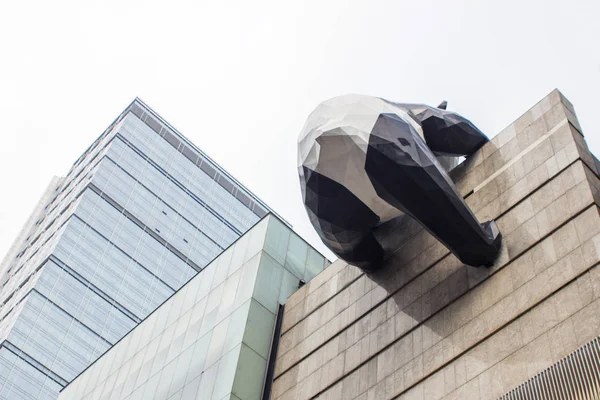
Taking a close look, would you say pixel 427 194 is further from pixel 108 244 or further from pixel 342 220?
pixel 108 244

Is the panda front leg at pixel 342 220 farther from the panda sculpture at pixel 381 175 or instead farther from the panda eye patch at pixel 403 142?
the panda eye patch at pixel 403 142

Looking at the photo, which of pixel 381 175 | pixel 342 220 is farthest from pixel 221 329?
pixel 381 175

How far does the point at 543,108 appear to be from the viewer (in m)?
19.4

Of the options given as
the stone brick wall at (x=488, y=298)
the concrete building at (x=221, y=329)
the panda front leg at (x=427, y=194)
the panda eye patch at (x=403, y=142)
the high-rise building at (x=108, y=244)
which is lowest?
the high-rise building at (x=108, y=244)

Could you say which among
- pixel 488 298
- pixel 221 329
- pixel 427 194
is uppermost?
pixel 427 194

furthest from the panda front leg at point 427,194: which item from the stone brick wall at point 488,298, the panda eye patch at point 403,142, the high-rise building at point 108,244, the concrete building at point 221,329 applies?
the high-rise building at point 108,244

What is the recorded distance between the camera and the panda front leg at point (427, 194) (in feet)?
58.0

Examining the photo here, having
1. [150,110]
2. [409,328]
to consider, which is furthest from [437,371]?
[150,110]

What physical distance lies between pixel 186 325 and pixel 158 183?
73214 mm

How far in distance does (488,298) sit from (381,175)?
350 centimetres

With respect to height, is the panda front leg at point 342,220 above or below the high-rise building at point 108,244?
above

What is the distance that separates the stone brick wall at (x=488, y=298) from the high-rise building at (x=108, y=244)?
190 feet

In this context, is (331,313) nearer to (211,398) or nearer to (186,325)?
(211,398)

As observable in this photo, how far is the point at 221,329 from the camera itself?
976 inches
